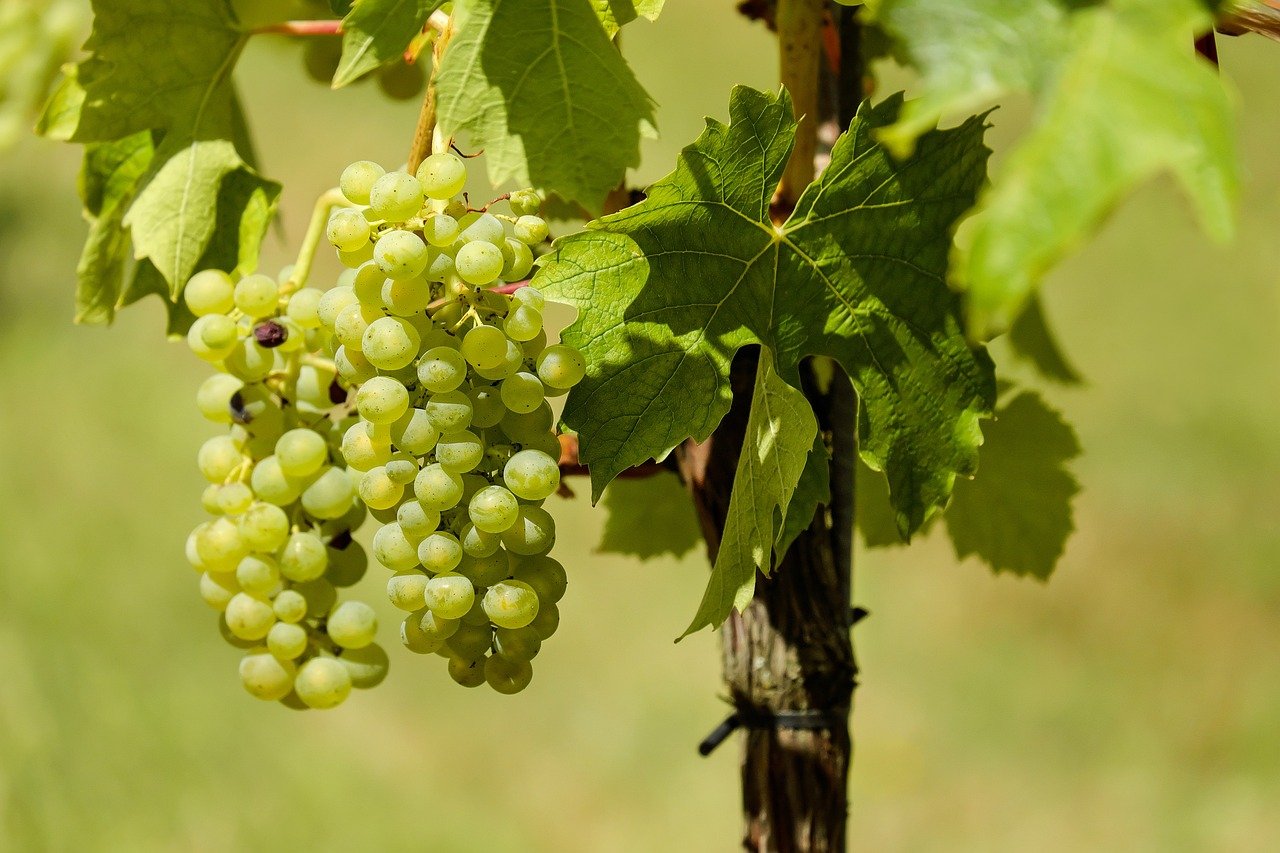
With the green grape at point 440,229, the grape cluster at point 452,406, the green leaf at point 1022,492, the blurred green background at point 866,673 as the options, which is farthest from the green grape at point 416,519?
the blurred green background at point 866,673

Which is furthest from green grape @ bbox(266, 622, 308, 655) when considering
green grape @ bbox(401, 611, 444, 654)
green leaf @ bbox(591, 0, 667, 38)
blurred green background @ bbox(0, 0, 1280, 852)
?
blurred green background @ bbox(0, 0, 1280, 852)

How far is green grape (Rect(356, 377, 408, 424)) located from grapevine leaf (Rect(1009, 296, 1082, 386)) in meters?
0.46

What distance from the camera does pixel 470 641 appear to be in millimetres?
452

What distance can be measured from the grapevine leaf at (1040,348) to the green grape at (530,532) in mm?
418

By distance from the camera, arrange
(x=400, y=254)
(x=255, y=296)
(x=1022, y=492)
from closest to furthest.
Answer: (x=400, y=254), (x=255, y=296), (x=1022, y=492)

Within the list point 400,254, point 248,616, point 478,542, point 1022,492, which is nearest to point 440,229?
point 400,254

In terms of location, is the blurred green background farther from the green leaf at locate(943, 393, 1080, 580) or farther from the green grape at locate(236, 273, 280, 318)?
the green grape at locate(236, 273, 280, 318)

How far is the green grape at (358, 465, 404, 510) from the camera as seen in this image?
1.48ft

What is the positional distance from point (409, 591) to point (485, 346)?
0.34ft

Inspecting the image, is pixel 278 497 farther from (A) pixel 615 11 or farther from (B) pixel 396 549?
(A) pixel 615 11

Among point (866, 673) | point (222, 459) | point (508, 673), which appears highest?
point (866, 673)

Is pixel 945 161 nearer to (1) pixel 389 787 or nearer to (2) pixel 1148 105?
(2) pixel 1148 105

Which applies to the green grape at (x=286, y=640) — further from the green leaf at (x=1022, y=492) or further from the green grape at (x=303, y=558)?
the green leaf at (x=1022, y=492)

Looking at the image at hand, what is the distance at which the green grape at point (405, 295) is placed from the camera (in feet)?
1.40
